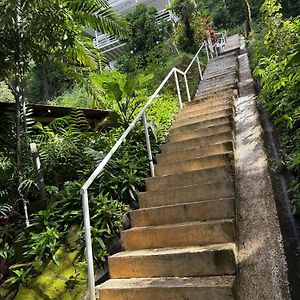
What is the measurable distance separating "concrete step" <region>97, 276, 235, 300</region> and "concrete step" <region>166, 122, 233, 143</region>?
2.40 metres

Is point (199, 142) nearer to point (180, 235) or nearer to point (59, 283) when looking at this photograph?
point (180, 235)

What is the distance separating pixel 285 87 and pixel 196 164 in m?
1.79

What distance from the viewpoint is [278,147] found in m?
3.94

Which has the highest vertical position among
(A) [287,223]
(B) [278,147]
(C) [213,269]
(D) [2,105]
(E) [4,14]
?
(E) [4,14]

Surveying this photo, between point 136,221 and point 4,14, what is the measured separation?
9.25 ft

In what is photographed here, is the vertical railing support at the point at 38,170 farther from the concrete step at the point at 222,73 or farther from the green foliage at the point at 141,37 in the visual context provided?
→ the green foliage at the point at 141,37

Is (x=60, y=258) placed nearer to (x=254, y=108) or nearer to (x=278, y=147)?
(x=278, y=147)

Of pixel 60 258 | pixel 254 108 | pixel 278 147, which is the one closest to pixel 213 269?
pixel 60 258

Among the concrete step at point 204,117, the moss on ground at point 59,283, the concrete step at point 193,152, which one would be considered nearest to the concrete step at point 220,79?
the concrete step at point 204,117

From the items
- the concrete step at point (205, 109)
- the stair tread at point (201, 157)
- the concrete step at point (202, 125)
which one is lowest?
the stair tread at point (201, 157)

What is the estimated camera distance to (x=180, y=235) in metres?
2.96

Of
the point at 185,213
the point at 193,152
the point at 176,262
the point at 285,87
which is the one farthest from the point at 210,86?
the point at 176,262

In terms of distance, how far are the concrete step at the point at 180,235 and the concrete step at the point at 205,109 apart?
108 inches

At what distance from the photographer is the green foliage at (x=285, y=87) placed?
354 cm
